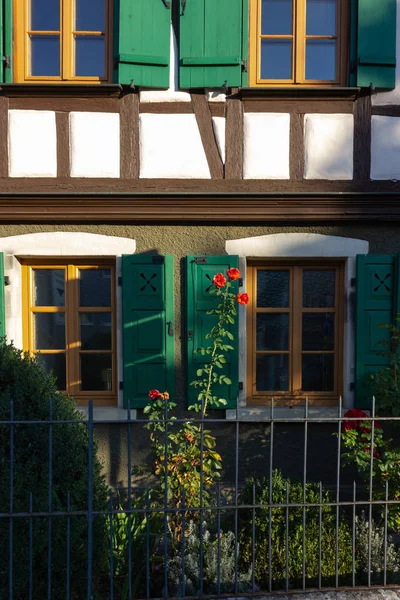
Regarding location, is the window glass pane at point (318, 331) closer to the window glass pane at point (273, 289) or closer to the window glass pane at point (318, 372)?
the window glass pane at point (318, 372)

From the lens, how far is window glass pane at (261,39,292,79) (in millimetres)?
4684

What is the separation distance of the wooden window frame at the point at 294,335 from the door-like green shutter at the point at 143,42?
185 centimetres

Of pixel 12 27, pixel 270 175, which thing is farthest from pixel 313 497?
pixel 12 27

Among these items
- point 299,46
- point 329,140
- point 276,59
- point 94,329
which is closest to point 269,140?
point 329,140

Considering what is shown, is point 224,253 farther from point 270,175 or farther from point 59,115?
point 59,115

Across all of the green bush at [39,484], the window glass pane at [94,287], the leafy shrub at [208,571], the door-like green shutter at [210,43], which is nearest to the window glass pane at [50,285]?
the window glass pane at [94,287]

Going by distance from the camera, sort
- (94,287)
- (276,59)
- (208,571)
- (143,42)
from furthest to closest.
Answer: (94,287), (276,59), (143,42), (208,571)

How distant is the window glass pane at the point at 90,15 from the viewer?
15.2 feet

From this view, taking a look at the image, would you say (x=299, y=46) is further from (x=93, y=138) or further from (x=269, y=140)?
(x=93, y=138)

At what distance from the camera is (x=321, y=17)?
15.4 feet

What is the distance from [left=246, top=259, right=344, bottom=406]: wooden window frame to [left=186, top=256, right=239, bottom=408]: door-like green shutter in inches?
9.0

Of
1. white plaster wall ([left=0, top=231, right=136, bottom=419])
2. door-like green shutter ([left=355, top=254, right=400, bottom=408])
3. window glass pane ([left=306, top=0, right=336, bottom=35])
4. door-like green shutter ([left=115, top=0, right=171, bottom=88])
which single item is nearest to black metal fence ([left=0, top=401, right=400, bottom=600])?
door-like green shutter ([left=355, top=254, right=400, bottom=408])

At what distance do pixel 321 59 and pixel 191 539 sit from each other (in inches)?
162

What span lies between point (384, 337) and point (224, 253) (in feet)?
5.20
